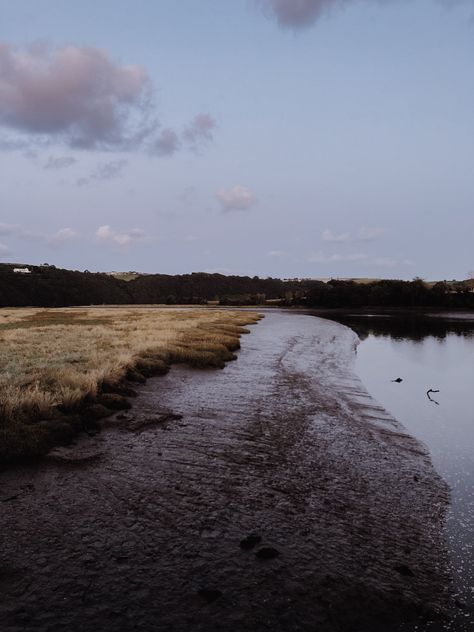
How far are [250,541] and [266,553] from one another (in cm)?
42

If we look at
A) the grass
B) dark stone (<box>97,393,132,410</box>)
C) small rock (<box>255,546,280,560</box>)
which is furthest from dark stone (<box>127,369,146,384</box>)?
small rock (<box>255,546,280,560</box>)

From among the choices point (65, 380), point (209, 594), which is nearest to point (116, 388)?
point (65, 380)

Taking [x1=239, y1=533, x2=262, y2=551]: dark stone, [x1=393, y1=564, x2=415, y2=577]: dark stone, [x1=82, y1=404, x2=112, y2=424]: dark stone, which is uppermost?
[x1=82, y1=404, x2=112, y2=424]: dark stone

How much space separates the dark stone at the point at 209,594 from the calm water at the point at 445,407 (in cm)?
260

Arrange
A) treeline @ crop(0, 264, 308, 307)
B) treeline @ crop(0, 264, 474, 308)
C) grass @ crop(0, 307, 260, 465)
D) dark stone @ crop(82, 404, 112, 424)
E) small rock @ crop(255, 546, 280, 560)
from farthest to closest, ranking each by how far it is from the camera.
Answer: treeline @ crop(0, 264, 308, 307) → treeline @ crop(0, 264, 474, 308) → dark stone @ crop(82, 404, 112, 424) → grass @ crop(0, 307, 260, 465) → small rock @ crop(255, 546, 280, 560)

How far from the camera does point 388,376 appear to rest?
24531 millimetres

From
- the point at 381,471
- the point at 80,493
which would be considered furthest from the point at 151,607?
the point at 381,471

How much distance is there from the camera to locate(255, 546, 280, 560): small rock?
652 centimetres

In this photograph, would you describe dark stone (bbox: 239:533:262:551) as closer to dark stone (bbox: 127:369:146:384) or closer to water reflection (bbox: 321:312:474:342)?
dark stone (bbox: 127:369:146:384)

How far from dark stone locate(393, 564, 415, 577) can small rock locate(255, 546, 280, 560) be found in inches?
66.6

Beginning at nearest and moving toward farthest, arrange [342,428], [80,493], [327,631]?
[327,631] < [80,493] < [342,428]

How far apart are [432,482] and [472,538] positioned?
239 cm

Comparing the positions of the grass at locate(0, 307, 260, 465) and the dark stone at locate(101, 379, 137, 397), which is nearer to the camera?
the grass at locate(0, 307, 260, 465)

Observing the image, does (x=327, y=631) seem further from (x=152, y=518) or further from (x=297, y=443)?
(x=297, y=443)
